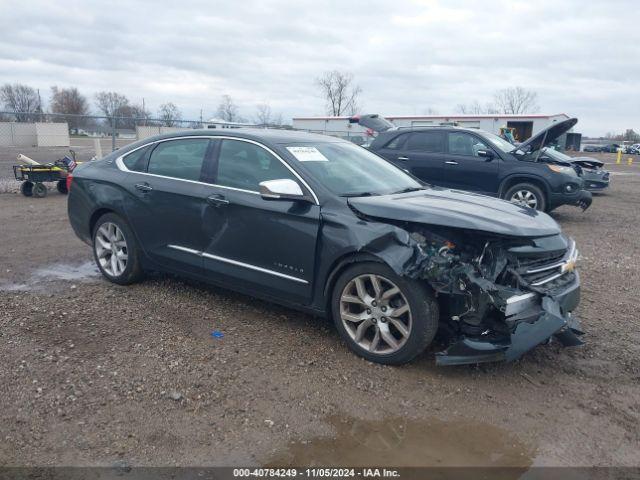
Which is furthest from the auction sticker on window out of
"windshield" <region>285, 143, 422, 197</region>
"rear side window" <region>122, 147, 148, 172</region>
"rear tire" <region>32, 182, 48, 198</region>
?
"rear tire" <region>32, 182, 48, 198</region>

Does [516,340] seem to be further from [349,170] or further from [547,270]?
[349,170]

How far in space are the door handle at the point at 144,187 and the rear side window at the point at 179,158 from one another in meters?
0.15

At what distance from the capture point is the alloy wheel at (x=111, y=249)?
533 centimetres

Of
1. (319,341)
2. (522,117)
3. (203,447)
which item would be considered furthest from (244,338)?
(522,117)

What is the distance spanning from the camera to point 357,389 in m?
3.50

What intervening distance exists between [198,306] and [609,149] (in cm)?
6078

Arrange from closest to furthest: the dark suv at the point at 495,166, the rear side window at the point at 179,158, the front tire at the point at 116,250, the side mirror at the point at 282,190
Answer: the side mirror at the point at 282,190
the rear side window at the point at 179,158
the front tire at the point at 116,250
the dark suv at the point at 495,166

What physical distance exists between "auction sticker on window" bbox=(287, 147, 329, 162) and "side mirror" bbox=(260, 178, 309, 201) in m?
0.37

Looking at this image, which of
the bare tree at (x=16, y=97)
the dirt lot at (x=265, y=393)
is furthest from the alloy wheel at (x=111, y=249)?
the bare tree at (x=16, y=97)

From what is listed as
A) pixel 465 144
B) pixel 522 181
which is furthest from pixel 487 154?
pixel 522 181

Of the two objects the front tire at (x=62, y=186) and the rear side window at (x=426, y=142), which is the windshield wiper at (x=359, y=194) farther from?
the front tire at (x=62, y=186)

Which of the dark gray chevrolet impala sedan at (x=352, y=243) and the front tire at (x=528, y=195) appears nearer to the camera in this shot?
the dark gray chevrolet impala sedan at (x=352, y=243)

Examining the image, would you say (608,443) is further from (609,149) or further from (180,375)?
(609,149)

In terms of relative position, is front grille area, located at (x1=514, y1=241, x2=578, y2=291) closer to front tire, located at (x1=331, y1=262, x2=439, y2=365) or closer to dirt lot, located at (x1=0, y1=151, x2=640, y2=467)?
dirt lot, located at (x1=0, y1=151, x2=640, y2=467)
